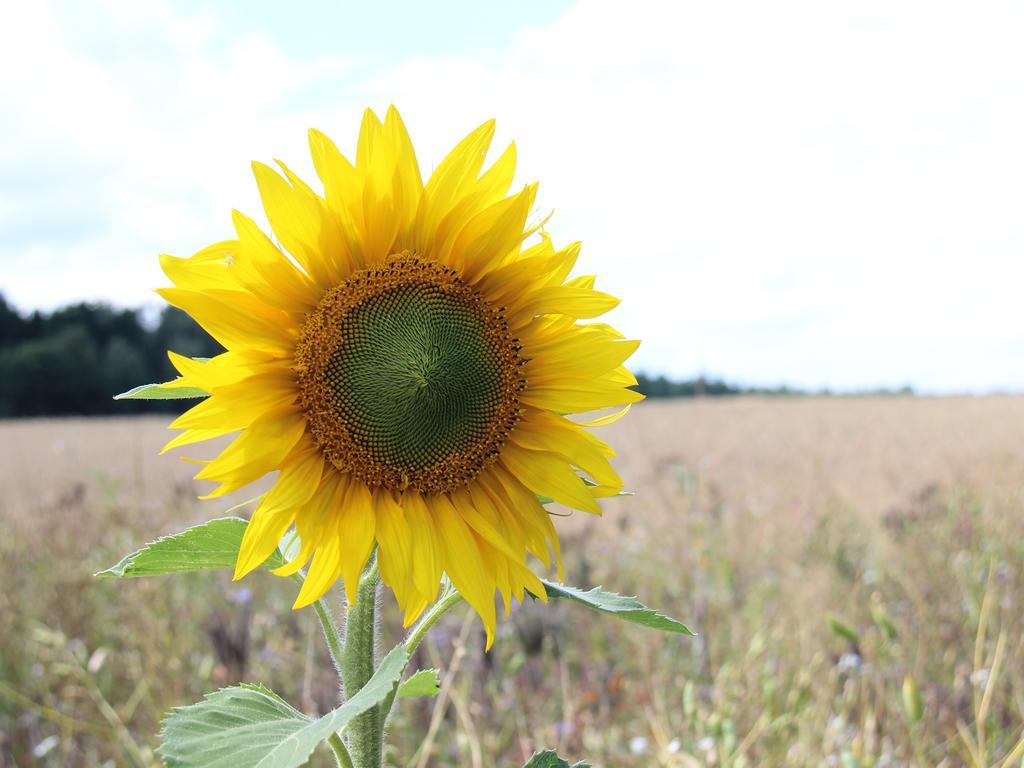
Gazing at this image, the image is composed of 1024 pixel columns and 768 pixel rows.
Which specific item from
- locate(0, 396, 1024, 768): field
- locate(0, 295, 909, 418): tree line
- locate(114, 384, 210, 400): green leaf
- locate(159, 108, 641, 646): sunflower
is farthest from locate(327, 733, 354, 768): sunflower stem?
locate(0, 295, 909, 418): tree line

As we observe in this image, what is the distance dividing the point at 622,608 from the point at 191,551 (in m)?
0.59

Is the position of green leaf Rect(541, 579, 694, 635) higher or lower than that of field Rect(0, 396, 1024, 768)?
higher

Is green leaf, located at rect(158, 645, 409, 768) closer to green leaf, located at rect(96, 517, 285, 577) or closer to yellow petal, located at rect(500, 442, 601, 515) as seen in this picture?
green leaf, located at rect(96, 517, 285, 577)

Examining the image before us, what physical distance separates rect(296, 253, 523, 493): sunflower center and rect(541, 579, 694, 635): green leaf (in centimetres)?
22

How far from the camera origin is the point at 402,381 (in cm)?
133

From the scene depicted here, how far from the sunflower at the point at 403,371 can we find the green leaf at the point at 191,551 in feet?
0.17

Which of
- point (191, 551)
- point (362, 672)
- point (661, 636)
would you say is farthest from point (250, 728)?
point (661, 636)

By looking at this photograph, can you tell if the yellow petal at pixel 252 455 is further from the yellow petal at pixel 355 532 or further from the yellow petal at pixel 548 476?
the yellow petal at pixel 548 476

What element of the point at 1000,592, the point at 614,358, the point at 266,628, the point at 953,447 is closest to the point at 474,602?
the point at 614,358

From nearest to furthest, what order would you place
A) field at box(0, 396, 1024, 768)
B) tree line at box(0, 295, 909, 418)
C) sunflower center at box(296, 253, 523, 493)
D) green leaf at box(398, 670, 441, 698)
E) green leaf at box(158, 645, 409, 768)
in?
green leaf at box(158, 645, 409, 768)
green leaf at box(398, 670, 441, 698)
sunflower center at box(296, 253, 523, 493)
field at box(0, 396, 1024, 768)
tree line at box(0, 295, 909, 418)

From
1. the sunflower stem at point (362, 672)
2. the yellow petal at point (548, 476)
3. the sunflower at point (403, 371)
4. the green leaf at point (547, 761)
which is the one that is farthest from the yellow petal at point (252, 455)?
the green leaf at point (547, 761)

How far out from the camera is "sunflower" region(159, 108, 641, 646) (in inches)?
50.0

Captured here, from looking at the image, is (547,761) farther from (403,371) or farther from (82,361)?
(82,361)

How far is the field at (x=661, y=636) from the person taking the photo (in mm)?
2881
